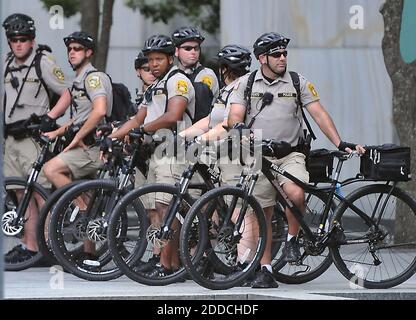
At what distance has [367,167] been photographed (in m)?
10.5

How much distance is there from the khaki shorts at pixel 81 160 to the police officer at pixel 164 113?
60 cm

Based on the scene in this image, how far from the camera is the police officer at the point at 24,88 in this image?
1217cm

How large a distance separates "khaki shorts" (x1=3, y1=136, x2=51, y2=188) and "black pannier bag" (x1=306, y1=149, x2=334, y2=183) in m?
2.62

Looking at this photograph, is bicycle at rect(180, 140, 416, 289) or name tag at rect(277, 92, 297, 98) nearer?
bicycle at rect(180, 140, 416, 289)

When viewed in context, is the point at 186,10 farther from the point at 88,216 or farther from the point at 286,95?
the point at 286,95

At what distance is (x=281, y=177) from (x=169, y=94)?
1121 mm

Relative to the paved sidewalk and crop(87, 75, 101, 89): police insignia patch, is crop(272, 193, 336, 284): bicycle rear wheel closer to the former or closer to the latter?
the paved sidewalk

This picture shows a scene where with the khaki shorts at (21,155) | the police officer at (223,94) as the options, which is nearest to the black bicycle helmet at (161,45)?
the police officer at (223,94)

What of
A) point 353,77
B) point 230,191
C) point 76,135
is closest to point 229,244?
point 230,191

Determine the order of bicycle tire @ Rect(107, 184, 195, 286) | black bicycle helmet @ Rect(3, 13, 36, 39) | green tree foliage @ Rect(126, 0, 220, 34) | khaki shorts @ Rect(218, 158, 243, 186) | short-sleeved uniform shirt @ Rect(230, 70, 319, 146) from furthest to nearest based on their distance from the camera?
green tree foliage @ Rect(126, 0, 220, 34) < black bicycle helmet @ Rect(3, 13, 36, 39) < khaki shorts @ Rect(218, 158, 243, 186) < short-sleeved uniform shirt @ Rect(230, 70, 319, 146) < bicycle tire @ Rect(107, 184, 195, 286)

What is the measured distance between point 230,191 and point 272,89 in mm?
871

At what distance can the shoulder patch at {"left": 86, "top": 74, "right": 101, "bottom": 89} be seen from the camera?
38.7 ft

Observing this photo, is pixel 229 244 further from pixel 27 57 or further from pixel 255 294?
pixel 27 57

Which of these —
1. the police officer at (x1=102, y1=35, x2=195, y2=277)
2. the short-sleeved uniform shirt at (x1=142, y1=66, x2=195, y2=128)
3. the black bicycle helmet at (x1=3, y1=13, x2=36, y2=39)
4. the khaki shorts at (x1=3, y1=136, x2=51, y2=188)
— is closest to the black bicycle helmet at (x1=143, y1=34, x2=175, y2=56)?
the police officer at (x1=102, y1=35, x2=195, y2=277)
